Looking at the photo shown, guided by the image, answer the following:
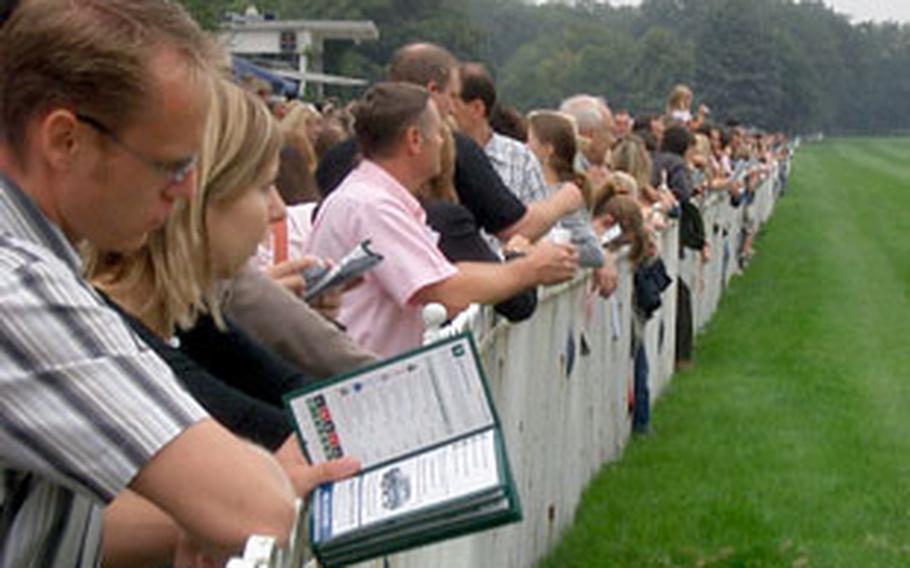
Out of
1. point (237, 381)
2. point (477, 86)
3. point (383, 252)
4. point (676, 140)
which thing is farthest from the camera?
point (676, 140)

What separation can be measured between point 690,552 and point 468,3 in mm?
87834

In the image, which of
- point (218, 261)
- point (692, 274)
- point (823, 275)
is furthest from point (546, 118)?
point (823, 275)

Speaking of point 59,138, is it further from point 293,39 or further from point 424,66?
point 293,39

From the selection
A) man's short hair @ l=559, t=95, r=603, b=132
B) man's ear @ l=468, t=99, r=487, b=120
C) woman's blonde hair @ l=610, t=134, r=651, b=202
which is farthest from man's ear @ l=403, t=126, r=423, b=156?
woman's blonde hair @ l=610, t=134, r=651, b=202

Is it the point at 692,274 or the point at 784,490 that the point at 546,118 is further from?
the point at 692,274

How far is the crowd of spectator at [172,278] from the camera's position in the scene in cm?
Answer: 203

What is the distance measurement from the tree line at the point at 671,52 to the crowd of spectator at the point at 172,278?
57615 millimetres

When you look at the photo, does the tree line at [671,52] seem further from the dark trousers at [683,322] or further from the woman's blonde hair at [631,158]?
the woman's blonde hair at [631,158]

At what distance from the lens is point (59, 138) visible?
2146 mm

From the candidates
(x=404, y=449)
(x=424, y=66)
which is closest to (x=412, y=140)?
(x=424, y=66)

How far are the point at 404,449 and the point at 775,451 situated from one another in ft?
29.2

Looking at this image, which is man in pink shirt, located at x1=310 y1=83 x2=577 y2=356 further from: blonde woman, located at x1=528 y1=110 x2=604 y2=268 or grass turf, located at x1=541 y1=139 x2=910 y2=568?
grass turf, located at x1=541 y1=139 x2=910 y2=568

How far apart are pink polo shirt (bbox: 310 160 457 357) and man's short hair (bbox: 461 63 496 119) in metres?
2.40

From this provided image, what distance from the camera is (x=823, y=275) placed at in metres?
26.8
